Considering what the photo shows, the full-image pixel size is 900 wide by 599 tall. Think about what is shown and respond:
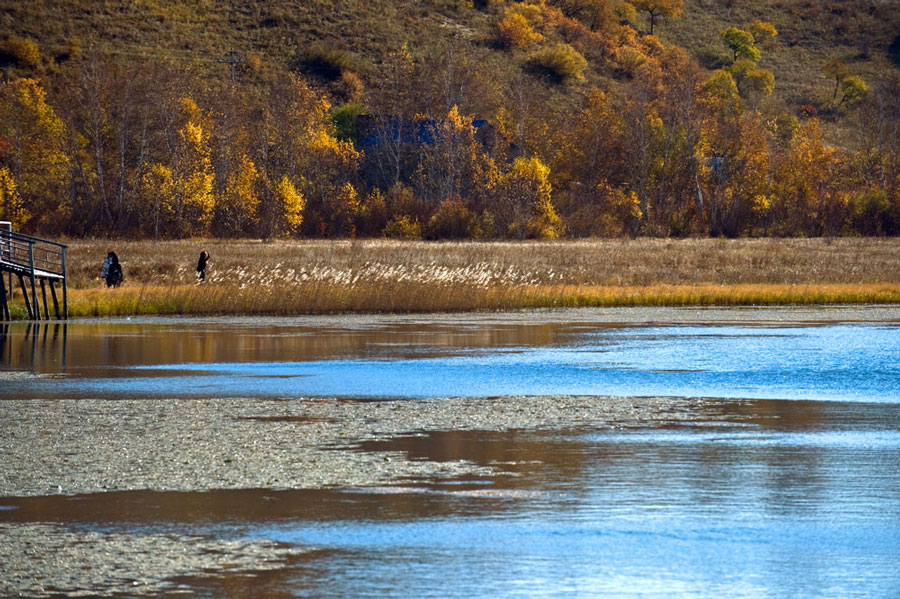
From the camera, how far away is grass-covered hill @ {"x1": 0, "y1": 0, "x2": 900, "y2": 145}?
118625 millimetres

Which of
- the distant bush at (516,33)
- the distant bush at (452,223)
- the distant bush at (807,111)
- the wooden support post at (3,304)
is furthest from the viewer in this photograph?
the distant bush at (807,111)

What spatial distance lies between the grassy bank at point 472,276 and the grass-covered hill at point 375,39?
146ft

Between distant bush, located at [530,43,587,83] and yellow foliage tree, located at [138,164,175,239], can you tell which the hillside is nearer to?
yellow foliage tree, located at [138,164,175,239]

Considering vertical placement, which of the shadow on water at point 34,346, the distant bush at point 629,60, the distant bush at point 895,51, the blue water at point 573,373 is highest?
the distant bush at point 895,51

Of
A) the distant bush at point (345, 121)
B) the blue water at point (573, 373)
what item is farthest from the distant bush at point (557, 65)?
the blue water at point (573, 373)

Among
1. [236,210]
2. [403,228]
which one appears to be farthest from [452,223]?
[236,210]

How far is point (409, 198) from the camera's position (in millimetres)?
90750

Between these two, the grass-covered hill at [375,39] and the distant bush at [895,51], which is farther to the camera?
the distant bush at [895,51]

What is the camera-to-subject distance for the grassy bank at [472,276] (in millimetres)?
41844

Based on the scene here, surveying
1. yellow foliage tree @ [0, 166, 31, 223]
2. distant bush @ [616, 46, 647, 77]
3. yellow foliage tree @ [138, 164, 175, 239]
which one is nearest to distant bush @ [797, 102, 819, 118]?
distant bush @ [616, 46, 647, 77]

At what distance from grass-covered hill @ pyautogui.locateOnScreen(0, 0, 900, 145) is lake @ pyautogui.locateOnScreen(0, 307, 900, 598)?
3430 inches

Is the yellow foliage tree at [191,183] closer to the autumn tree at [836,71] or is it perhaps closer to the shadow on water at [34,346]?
the shadow on water at [34,346]

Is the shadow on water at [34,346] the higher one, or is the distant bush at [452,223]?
the distant bush at [452,223]

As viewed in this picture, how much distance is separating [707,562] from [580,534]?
4.10 feet
